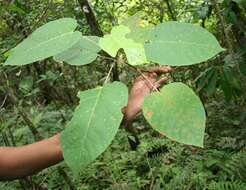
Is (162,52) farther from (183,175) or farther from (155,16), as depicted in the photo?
(155,16)

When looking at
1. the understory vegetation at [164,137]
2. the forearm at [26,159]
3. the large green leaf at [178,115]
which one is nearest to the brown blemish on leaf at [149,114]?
the large green leaf at [178,115]

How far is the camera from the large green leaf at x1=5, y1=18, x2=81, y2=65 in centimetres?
61

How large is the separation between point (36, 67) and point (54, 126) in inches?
58.3

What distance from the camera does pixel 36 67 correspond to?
17.3ft

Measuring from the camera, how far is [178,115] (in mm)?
555

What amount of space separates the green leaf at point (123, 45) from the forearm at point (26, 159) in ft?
2.19

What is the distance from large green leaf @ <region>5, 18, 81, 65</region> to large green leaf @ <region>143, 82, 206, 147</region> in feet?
0.52

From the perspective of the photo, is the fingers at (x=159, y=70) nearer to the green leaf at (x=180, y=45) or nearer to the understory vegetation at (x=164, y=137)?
the green leaf at (x=180, y=45)

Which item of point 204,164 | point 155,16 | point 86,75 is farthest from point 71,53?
point 86,75

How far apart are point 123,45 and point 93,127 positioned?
0.47 ft

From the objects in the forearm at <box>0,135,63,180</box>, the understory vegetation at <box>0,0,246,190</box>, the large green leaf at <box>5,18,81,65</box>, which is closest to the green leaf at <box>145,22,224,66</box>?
the large green leaf at <box>5,18,81,65</box>

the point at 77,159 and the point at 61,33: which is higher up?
the point at 61,33

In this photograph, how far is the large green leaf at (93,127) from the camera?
1.75 ft

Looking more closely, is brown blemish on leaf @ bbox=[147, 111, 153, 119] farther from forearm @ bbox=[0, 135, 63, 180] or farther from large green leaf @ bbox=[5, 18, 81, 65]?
Answer: forearm @ bbox=[0, 135, 63, 180]
